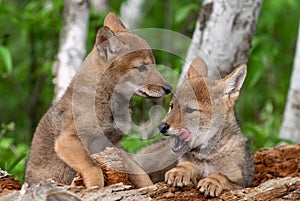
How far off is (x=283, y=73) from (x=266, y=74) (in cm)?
35

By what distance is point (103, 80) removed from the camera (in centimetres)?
546

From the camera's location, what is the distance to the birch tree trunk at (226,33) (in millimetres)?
7023

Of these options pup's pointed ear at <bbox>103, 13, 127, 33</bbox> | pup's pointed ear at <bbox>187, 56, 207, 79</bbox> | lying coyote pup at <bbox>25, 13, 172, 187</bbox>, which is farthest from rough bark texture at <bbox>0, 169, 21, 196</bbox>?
pup's pointed ear at <bbox>187, 56, 207, 79</bbox>

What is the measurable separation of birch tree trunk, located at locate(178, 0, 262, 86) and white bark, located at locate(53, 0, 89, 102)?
1.21 metres

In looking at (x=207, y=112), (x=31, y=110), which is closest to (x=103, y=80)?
(x=207, y=112)

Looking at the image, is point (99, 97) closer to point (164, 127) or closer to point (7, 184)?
point (164, 127)

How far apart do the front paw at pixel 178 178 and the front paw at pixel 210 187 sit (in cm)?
10

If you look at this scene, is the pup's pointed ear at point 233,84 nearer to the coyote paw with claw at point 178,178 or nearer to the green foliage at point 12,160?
the coyote paw with claw at point 178,178

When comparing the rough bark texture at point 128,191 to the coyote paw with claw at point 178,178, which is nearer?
the rough bark texture at point 128,191

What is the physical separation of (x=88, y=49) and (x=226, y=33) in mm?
2541

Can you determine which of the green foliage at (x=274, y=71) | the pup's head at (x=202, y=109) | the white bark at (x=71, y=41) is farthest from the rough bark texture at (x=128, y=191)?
the green foliage at (x=274, y=71)

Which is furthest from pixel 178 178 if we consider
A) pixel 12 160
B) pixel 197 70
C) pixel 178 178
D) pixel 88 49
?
pixel 88 49

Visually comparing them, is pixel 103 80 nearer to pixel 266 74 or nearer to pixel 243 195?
pixel 243 195

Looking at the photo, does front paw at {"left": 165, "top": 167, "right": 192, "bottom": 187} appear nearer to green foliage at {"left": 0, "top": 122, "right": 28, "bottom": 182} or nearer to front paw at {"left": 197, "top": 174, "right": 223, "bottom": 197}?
front paw at {"left": 197, "top": 174, "right": 223, "bottom": 197}
